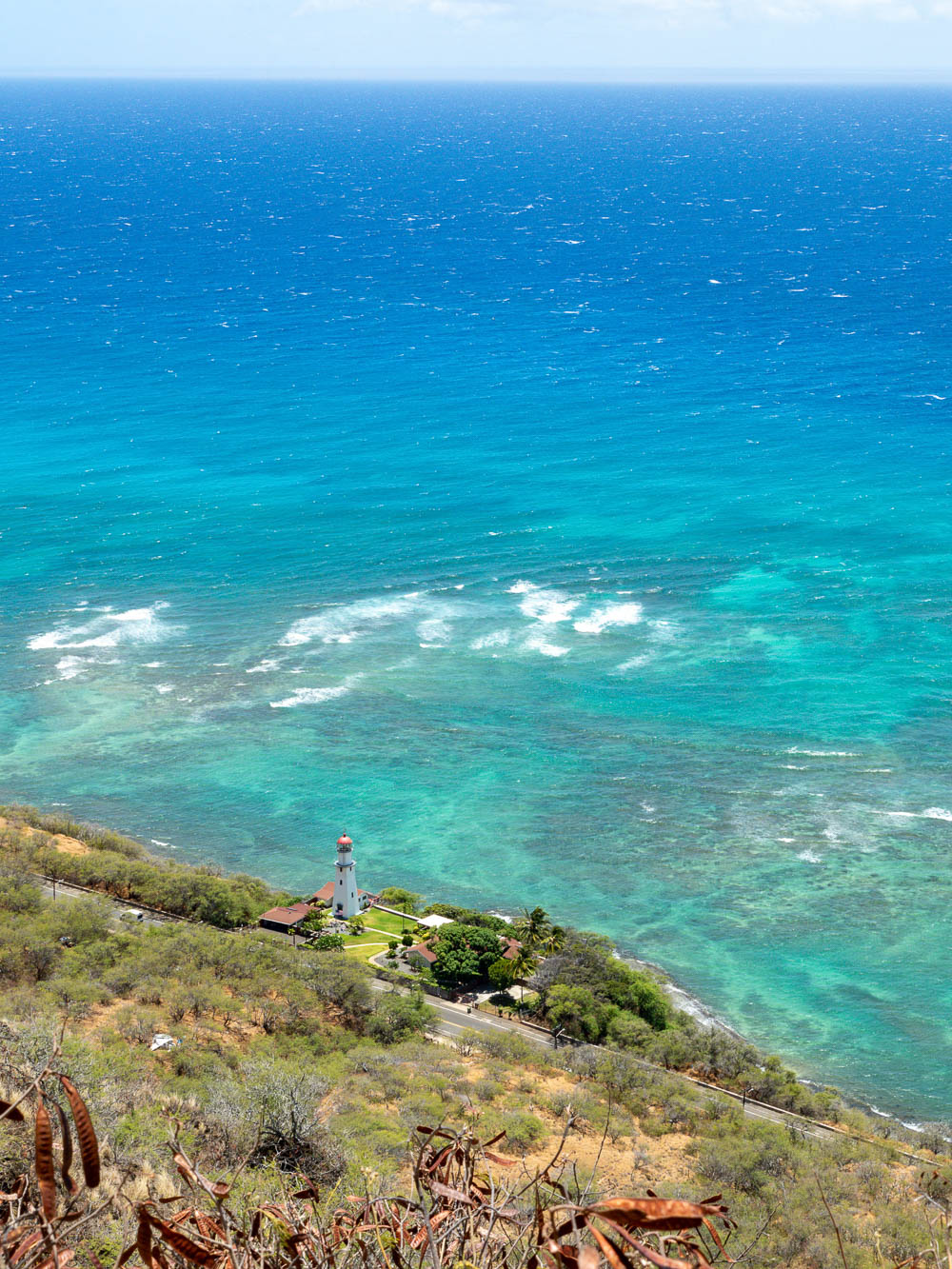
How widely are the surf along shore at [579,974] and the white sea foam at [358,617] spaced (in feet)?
67.8

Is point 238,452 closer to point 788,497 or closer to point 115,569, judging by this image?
point 115,569

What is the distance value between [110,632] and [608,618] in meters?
29.3

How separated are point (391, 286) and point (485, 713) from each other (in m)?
104

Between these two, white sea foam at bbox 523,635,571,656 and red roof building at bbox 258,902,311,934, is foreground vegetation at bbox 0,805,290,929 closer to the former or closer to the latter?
red roof building at bbox 258,902,311,934

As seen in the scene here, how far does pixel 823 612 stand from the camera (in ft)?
243

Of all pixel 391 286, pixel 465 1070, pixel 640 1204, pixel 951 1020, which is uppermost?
pixel 391 286

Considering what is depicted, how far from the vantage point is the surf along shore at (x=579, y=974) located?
3840 centimetres

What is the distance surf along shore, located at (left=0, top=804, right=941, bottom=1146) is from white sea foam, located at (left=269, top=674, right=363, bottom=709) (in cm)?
1327

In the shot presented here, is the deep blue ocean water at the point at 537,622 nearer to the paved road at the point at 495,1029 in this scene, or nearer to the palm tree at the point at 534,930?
the palm tree at the point at 534,930

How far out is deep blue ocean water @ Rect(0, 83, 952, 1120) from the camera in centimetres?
5116

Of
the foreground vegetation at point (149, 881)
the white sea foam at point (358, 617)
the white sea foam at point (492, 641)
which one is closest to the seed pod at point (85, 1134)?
the foreground vegetation at point (149, 881)

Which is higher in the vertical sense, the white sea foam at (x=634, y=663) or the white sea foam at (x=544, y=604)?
the white sea foam at (x=544, y=604)

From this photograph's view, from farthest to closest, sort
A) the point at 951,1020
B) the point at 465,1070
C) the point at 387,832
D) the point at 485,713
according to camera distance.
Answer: the point at 485,713 < the point at 387,832 < the point at 951,1020 < the point at 465,1070

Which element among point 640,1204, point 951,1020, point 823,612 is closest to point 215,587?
point 823,612
